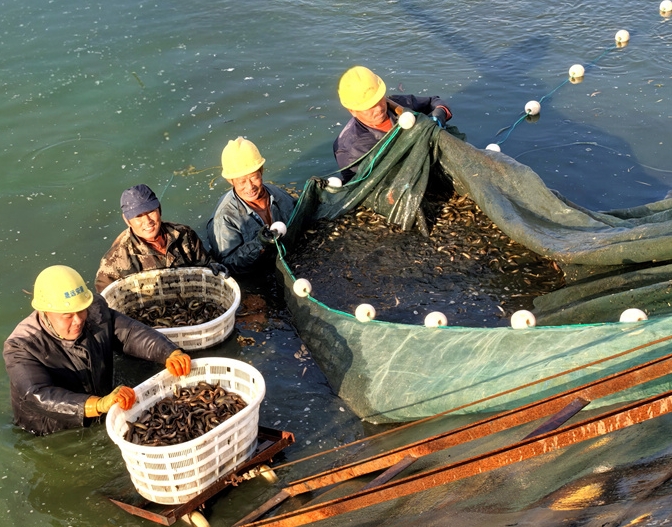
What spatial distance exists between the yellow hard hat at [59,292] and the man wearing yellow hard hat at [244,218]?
2.14m

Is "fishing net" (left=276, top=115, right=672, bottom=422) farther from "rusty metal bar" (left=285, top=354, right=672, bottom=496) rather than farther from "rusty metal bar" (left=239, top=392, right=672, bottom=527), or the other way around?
"rusty metal bar" (left=239, top=392, right=672, bottom=527)

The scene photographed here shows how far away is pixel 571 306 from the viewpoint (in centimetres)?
604

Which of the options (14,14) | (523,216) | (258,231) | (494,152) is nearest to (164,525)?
(258,231)

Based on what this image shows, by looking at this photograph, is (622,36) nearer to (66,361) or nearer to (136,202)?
(136,202)

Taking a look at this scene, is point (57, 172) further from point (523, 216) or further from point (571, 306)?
point (571, 306)

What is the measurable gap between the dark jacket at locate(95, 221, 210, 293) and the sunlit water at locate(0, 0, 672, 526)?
90cm

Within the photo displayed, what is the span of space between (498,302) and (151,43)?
8.16 m

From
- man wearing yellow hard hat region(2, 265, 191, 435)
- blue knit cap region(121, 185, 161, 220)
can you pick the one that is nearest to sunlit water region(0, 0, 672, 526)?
man wearing yellow hard hat region(2, 265, 191, 435)

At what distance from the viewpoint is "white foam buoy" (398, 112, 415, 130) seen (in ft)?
24.1

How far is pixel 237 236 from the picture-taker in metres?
7.47

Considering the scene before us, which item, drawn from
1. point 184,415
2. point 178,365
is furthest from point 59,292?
point 184,415

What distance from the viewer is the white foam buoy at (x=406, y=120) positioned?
7.36m

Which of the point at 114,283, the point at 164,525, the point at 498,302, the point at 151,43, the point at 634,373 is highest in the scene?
the point at 151,43

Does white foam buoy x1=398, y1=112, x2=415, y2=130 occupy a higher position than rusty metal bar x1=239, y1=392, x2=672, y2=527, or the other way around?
white foam buoy x1=398, y1=112, x2=415, y2=130
